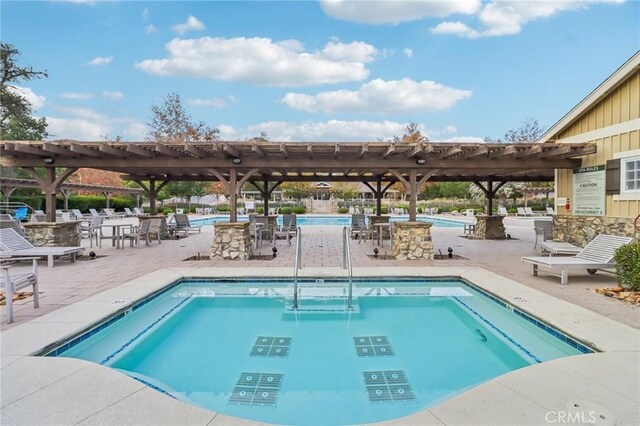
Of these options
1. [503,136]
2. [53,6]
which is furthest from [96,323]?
[503,136]

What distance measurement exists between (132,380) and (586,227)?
10582 millimetres

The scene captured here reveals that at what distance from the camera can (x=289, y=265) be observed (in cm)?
827

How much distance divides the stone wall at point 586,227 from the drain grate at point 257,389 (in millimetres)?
8174

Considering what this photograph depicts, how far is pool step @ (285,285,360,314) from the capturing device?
5.71m

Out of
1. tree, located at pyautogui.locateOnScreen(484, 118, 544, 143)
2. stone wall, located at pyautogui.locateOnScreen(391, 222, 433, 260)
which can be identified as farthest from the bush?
tree, located at pyautogui.locateOnScreen(484, 118, 544, 143)

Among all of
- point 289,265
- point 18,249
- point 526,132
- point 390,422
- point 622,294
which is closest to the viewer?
point 390,422

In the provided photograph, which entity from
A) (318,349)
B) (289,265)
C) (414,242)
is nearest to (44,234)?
(289,265)

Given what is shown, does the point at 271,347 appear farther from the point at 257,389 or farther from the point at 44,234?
the point at 44,234

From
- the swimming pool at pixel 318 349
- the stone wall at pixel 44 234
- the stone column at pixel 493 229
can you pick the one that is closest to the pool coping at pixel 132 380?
the swimming pool at pixel 318 349

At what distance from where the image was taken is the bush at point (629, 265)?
220 inches

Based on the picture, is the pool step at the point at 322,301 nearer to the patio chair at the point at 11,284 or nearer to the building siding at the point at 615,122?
the patio chair at the point at 11,284

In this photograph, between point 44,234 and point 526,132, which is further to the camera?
point 526,132

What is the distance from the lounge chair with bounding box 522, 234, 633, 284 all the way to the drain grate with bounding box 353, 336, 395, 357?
3908 mm

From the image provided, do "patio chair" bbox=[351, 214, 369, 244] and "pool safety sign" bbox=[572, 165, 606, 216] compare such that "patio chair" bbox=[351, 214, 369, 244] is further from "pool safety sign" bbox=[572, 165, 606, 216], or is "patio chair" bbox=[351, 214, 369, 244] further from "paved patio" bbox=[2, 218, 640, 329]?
"pool safety sign" bbox=[572, 165, 606, 216]
